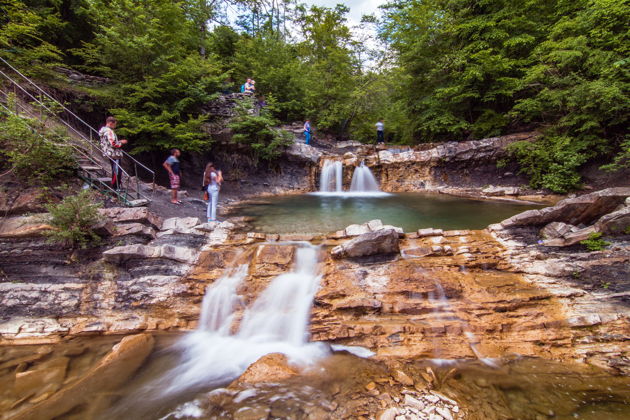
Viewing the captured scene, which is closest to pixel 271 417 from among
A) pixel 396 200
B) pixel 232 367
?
pixel 232 367

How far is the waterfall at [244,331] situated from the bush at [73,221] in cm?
284

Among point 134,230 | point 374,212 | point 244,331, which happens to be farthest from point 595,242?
point 134,230

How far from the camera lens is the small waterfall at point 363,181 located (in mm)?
14258

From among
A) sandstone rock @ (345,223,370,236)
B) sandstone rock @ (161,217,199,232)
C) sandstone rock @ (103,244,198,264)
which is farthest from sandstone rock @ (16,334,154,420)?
sandstone rock @ (345,223,370,236)

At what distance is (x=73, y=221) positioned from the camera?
16.8 ft

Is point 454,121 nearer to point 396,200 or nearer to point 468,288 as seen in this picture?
point 396,200

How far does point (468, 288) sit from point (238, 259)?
179 inches

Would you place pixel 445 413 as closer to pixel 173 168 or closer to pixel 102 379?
pixel 102 379

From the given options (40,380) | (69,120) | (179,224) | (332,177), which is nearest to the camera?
(40,380)

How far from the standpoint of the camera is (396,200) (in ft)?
38.4

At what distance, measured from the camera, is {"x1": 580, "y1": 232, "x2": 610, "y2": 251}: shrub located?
14.9 ft

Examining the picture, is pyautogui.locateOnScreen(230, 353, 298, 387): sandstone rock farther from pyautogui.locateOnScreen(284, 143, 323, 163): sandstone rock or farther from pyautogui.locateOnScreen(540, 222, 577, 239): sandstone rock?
pyautogui.locateOnScreen(284, 143, 323, 163): sandstone rock

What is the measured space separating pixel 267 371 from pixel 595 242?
239 inches

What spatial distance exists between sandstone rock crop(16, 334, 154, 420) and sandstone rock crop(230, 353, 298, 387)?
1.63m
